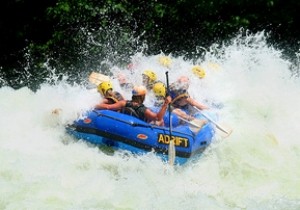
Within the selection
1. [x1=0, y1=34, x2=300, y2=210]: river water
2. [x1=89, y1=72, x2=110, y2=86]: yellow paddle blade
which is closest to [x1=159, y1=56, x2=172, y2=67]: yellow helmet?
[x1=0, y1=34, x2=300, y2=210]: river water

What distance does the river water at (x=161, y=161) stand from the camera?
6.27m

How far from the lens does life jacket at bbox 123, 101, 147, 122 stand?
7406 mm

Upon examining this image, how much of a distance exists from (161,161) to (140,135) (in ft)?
1.35

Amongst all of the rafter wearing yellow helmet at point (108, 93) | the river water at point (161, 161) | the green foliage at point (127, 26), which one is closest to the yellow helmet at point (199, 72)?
the river water at point (161, 161)

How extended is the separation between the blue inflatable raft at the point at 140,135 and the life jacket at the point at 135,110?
0.35 feet

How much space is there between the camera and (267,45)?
39.8ft

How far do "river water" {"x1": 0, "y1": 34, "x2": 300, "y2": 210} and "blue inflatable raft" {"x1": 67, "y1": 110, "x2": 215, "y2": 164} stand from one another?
12 centimetres

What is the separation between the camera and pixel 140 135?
7211mm

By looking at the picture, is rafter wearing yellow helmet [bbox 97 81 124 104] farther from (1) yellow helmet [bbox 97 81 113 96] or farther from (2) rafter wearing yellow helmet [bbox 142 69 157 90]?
(2) rafter wearing yellow helmet [bbox 142 69 157 90]

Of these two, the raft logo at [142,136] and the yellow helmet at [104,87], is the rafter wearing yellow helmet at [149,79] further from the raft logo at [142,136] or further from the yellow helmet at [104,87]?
the raft logo at [142,136]

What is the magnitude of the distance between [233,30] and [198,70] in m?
3.35

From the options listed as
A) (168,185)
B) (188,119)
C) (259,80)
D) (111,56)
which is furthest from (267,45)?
(168,185)

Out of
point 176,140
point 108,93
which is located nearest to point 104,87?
point 108,93

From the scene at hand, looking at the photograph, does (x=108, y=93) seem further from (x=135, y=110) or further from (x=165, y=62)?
(x=165, y=62)
